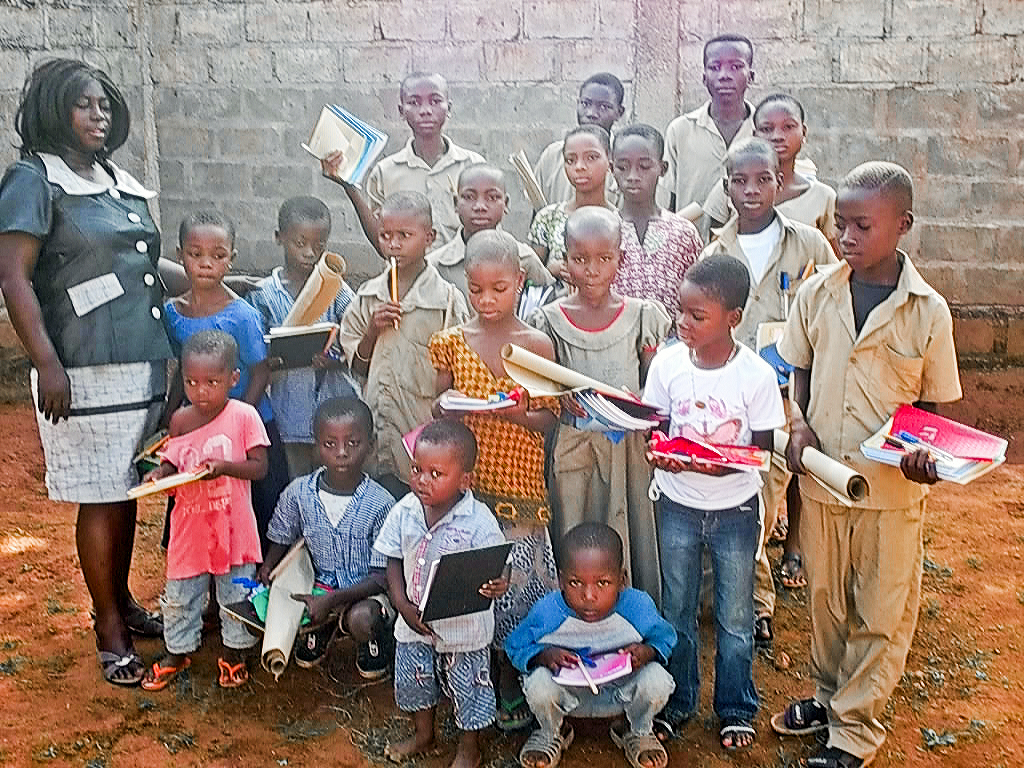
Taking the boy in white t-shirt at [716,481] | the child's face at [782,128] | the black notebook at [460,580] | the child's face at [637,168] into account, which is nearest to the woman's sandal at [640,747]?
the boy in white t-shirt at [716,481]

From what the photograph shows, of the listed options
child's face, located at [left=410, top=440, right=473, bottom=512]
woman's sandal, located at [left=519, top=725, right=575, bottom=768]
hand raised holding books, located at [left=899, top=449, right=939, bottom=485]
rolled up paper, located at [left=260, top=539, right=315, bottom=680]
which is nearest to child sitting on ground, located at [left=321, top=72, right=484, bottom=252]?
rolled up paper, located at [left=260, top=539, right=315, bottom=680]

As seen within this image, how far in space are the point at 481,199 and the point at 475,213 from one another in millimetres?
59

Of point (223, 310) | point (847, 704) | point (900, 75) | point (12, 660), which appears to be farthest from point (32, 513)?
point (900, 75)

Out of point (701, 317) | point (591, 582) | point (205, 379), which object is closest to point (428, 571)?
point (591, 582)

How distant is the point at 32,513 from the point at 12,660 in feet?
5.65

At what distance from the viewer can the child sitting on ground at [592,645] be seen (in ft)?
10.4

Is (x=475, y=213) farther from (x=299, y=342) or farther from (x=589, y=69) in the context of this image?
(x=589, y=69)

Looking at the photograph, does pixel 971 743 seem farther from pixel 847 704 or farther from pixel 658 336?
pixel 658 336

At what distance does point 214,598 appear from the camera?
4.16 metres

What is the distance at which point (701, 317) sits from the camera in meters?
3.09

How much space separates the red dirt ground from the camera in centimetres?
332

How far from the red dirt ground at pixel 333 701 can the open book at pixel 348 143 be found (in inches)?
74.8

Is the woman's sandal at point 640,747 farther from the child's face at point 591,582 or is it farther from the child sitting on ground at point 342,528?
the child sitting on ground at point 342,528

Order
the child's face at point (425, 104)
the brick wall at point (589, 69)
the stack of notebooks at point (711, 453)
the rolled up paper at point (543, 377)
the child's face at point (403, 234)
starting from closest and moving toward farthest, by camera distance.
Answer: the stack of notebooks at point (711, 453), the rolled up paper at point (543, 377), the child's face at point (403, 234), the child's face at point (425, 104), the brick wall at point (589, 69)
